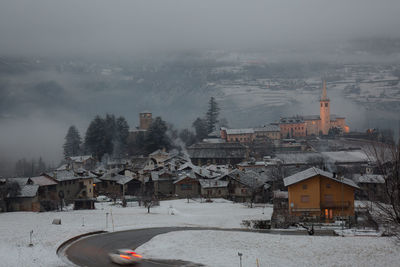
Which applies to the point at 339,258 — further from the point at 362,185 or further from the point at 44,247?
the point at 362,185

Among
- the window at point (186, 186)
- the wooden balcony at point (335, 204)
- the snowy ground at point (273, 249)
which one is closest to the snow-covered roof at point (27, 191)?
the window at point (186, 186)

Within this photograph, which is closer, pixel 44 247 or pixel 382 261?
pixel 382 261

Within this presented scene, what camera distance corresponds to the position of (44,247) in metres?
23.6

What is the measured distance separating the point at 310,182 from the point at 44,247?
1021 inches

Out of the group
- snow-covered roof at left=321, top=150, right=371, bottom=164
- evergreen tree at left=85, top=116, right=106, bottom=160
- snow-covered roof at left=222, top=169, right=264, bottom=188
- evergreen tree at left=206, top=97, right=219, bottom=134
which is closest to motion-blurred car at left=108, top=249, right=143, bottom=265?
snow-covered roof at left=222, top=169, right=264, bottom=188

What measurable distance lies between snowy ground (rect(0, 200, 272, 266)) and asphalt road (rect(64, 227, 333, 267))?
1110mm

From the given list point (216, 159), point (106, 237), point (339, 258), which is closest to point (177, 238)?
point (106, 237)

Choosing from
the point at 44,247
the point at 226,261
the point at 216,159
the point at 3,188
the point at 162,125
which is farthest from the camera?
the point at 162,125

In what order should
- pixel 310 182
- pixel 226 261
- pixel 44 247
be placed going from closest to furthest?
pixel 226 261 < pixel 44 247 < pixel 310 182

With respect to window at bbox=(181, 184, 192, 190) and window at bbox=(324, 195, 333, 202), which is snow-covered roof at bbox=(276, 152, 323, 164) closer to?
window at bbox=(181, 184, 192, 190)

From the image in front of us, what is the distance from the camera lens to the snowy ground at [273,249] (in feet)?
70.0

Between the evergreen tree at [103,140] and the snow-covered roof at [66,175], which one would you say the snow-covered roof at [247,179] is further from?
the evergreen tree at [103,140]

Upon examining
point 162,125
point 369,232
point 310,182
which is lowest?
point 369,232

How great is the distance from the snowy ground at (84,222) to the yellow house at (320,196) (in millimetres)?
3410
